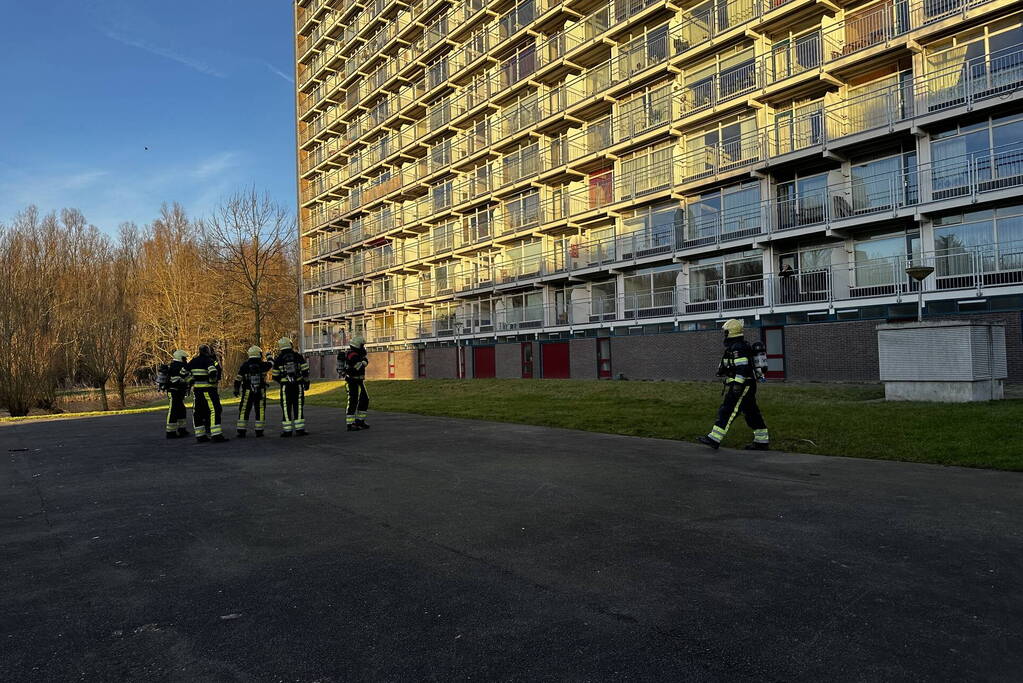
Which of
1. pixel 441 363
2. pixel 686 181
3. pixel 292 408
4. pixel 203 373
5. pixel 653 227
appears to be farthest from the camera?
pixel 441 363

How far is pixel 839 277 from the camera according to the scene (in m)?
22.8

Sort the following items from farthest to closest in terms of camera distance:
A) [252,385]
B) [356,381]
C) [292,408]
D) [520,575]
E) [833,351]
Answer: [833,351]
[356,381]
[252,385]
[292,408]
[520,575]

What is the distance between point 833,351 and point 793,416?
10.6 m

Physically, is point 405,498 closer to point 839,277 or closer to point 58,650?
point 58,650

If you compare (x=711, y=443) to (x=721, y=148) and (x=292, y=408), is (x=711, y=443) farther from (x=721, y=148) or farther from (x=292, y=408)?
(x=721, y=148)

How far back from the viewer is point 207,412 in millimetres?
12633

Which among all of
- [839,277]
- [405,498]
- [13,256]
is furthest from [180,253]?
[405,498]

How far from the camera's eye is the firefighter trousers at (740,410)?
967 centimetres

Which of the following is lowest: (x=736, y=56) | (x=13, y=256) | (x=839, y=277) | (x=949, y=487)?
(x=949, y=487)

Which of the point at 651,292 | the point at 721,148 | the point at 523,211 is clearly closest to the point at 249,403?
the point at 651,292

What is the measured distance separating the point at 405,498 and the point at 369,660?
3.67 meters

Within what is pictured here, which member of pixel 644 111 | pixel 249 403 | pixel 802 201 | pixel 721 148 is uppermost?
pixel 644 111

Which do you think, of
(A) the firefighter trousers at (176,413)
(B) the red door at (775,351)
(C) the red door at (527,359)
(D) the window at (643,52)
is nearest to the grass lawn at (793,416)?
(B) the red door at (775,351)

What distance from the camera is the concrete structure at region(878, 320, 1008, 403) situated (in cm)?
1282
